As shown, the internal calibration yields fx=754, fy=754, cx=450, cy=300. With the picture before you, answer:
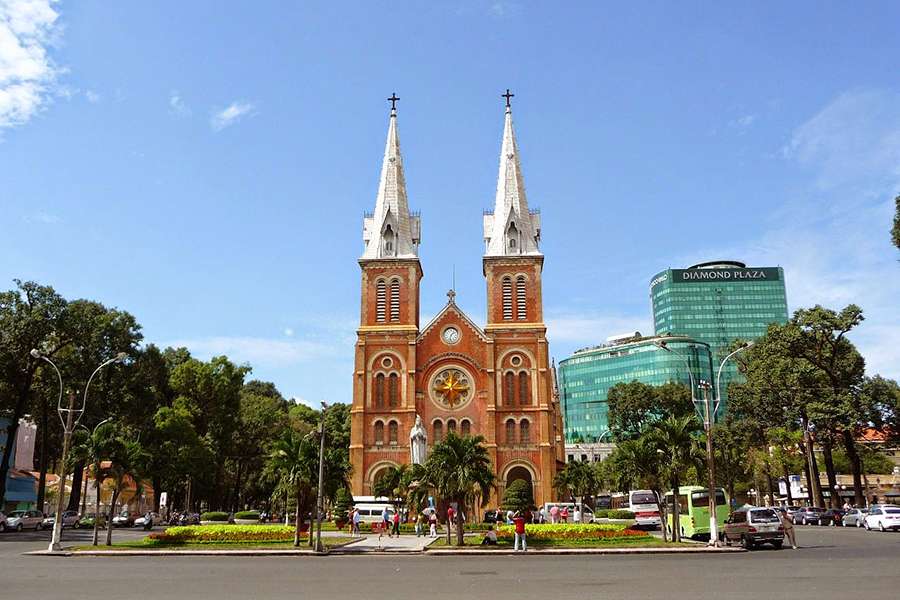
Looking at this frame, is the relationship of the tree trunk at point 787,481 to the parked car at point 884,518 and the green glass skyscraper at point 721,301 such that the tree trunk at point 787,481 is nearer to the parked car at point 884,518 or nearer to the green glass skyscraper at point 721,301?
the parked car at point 884,518

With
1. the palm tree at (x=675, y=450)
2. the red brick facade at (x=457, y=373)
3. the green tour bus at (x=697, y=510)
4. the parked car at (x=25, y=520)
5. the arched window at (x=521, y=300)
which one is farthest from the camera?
the arched window at (x=521, y=300)

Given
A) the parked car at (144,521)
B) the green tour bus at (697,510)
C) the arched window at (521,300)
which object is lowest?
the parked car at (144,521)

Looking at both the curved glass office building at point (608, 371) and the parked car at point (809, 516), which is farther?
the curved glass office building at point (608, 371)

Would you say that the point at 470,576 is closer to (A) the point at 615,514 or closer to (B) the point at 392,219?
(A) the point at 615,514

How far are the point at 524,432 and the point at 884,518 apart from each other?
26926mm

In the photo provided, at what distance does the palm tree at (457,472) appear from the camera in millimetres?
31703

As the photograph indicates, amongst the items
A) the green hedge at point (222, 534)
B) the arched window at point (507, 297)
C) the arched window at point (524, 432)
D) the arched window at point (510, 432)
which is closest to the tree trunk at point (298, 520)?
the green hedge at point (222, 534)

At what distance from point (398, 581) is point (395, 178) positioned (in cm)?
5338

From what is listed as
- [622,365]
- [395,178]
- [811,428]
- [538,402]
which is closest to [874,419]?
[811,428]

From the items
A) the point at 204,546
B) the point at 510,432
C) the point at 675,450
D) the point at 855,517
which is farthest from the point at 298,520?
the point at 855,517

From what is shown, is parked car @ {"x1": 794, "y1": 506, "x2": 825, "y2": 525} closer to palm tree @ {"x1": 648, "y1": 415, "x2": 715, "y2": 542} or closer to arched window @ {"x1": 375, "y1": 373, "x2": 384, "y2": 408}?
palm tree @ {"x1": 648, "y1": 415, "x2": 715, "y2": 542}

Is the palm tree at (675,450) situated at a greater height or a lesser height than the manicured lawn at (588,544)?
greater

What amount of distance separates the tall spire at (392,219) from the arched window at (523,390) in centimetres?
1400

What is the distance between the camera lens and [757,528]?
27.6 metres
